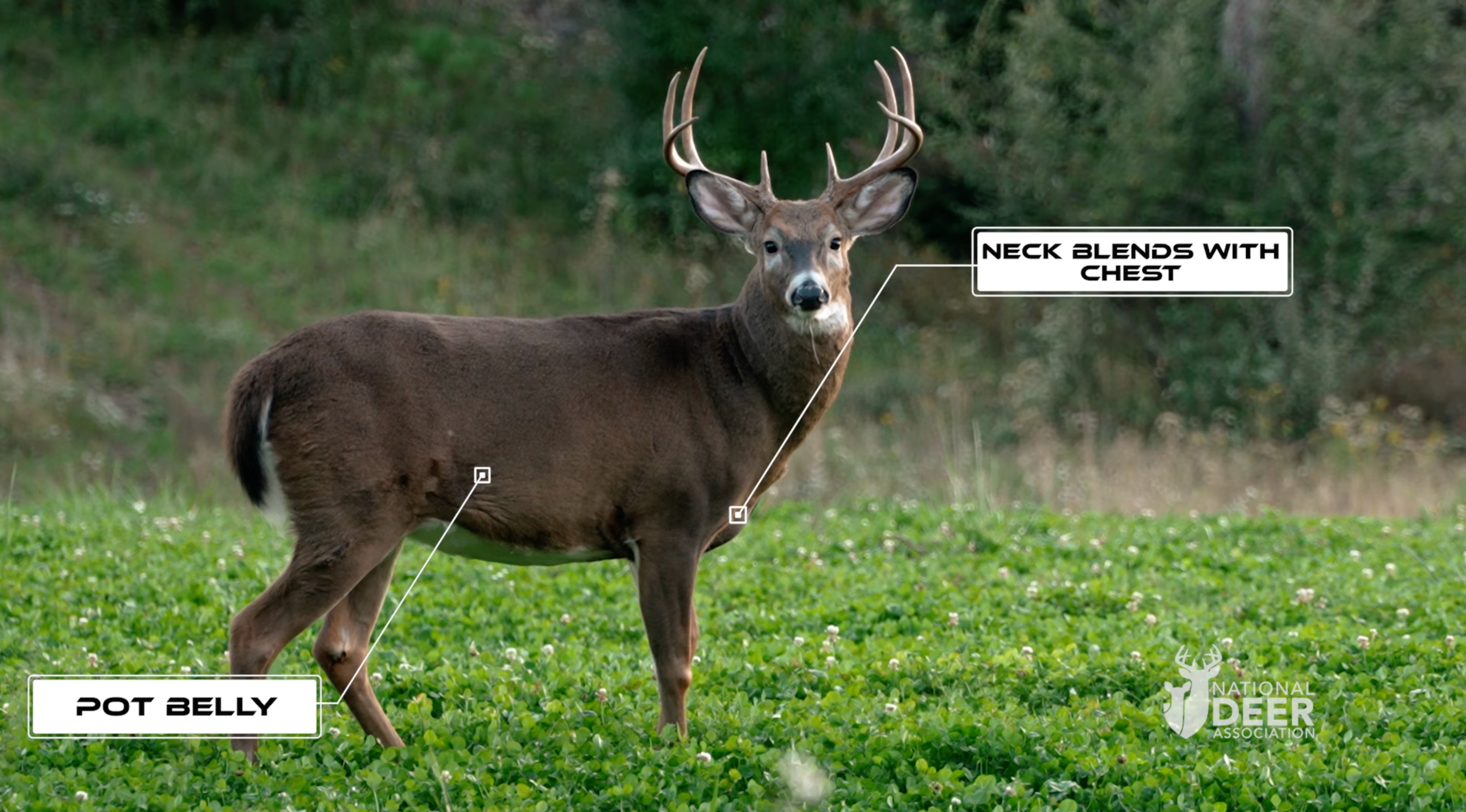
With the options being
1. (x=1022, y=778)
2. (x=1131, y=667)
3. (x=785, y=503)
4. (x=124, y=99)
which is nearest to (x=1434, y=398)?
(x=785, y=503)

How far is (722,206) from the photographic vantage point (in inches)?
282

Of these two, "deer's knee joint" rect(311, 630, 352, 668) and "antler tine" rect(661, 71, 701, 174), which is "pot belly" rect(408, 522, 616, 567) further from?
"antler tine" rect(661, 71, 701, 174)

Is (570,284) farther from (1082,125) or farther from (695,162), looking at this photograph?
(695,162)

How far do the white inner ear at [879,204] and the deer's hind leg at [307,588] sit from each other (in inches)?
93.9

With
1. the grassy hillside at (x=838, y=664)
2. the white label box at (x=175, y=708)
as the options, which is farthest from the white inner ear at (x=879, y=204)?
the white label box at (x=175, y=708)

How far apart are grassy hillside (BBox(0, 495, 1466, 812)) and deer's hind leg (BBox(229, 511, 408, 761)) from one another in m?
0.37

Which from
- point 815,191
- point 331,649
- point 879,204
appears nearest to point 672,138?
point 879,204

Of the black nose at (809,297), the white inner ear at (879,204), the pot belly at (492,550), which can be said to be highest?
the white inner ear at (879,204)

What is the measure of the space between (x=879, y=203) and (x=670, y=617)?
6.73ft

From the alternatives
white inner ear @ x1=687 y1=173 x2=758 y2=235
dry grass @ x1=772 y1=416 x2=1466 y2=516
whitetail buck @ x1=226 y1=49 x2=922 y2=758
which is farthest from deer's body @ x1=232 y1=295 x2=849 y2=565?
dry grass @ x1=772 y1=416 x2=1466 y2=516

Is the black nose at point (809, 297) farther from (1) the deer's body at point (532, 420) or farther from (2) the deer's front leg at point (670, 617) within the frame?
(2) the deer's front leg at point (670, 617)

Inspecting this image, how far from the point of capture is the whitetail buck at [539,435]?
606 cm

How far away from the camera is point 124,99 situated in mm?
22625

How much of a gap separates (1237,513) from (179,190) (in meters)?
14.7
